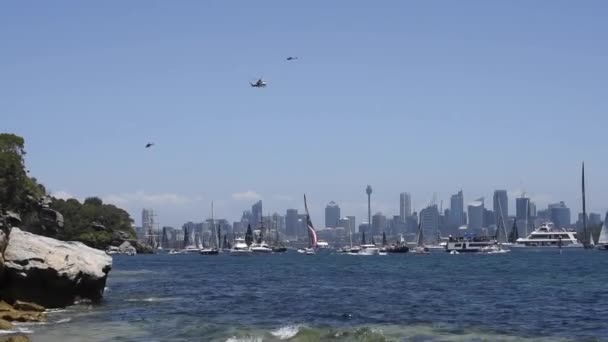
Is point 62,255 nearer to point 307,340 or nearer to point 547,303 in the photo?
point 307,340

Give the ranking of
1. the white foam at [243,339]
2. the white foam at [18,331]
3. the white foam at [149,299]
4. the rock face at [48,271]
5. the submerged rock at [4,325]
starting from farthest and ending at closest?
the white foam at [149,299] → the rock face at [48,271] → the submerged rock at [4,325] → the white foam at [18,331] → the white foam at [243,339]

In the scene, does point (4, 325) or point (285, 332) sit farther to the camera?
point (285, 332)

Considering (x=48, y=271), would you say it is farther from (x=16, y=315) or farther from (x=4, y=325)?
(x=4, y=325)

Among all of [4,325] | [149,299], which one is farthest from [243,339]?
[149,299]

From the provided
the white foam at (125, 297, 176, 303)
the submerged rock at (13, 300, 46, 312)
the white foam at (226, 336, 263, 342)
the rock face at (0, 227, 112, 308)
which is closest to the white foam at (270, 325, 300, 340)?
the white foam at (226, 336, 263, 342)

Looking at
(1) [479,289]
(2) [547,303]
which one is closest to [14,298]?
(2) [547,303]

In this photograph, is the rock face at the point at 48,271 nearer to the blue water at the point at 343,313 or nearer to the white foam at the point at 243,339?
the blue water at the point at 343,313

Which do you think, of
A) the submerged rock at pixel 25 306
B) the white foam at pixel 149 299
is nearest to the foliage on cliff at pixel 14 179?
the white foam at pixel 149 299
